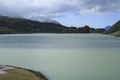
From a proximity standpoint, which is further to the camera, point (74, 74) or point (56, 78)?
point (74, 74)

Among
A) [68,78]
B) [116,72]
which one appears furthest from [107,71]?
[68,78]

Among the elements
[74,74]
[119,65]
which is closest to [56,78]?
[74,74]

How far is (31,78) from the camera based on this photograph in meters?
40.7

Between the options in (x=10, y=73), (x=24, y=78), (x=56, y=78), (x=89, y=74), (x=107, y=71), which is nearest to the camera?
(x=24, y=78)

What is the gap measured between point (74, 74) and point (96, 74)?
12.7ft

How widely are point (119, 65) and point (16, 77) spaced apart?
2846 centimetres

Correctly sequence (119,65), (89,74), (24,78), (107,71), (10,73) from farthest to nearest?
1. (119,65)
2. (107,71)
3. (89,74)
4. (10,73)
5. (24,78)

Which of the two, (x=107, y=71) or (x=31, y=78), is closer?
(x=31, y=78)

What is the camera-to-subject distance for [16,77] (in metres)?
40.5

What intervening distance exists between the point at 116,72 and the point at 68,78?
1044cm

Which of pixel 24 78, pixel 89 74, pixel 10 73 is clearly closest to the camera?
pixel 24 78

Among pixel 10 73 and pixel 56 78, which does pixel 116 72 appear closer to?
pixel 56 78

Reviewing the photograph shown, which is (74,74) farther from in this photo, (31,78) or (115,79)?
(31,78)

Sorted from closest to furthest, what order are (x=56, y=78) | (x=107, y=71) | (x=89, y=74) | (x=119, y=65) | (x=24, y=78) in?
(x=24, y=78) < (x=56, y=78) < (x=89, y=74) < (x=107, y=71) < (x=119, y=65)
